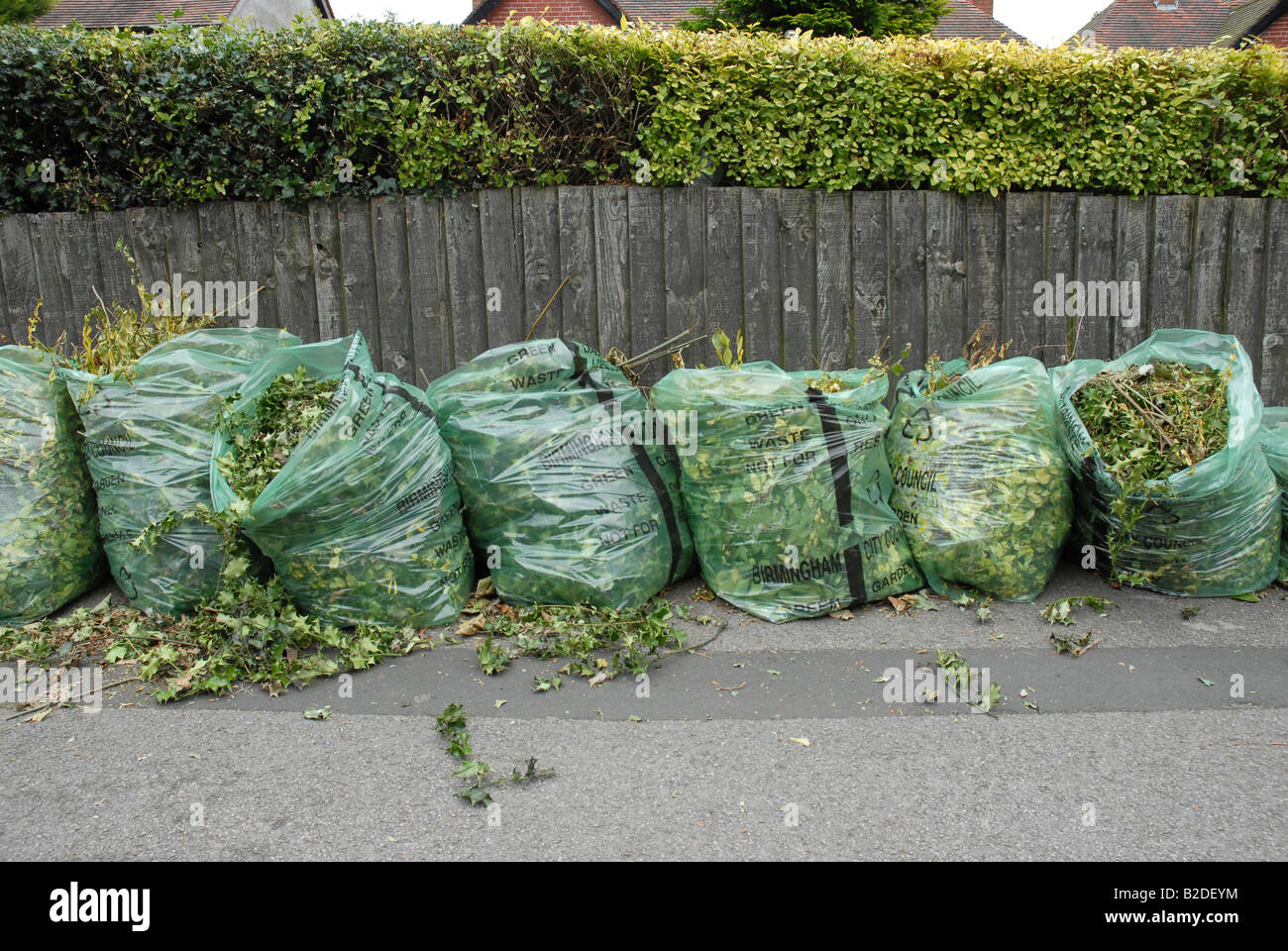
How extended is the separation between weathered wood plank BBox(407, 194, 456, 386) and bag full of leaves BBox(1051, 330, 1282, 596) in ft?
9.80

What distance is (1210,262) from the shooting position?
4.81 metres

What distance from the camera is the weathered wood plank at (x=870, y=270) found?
4.71 m

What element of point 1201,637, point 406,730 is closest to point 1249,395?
point 1201,637

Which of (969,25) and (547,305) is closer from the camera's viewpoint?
(547,305)

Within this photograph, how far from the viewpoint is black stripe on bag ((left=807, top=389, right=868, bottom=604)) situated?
3.79m

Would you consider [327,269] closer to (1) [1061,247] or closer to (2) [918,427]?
(2) [918,427]

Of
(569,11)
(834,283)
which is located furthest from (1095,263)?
(569,11)

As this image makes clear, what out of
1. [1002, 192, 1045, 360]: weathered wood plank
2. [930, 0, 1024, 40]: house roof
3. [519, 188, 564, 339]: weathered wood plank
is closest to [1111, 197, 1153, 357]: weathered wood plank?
[1002, 192, 1045, 360]: weathered wood plank

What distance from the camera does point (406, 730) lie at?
297cm

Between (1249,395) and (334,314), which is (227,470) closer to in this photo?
(334,314)

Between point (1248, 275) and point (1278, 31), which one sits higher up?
point (1278, 31)

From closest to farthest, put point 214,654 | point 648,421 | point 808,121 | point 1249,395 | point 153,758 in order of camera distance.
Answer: point 153,758 < point 214,654 < point 1249,395 < point 648,421 < point 808,121

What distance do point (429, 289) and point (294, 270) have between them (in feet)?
2.32

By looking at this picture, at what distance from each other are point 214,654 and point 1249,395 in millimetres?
4158
